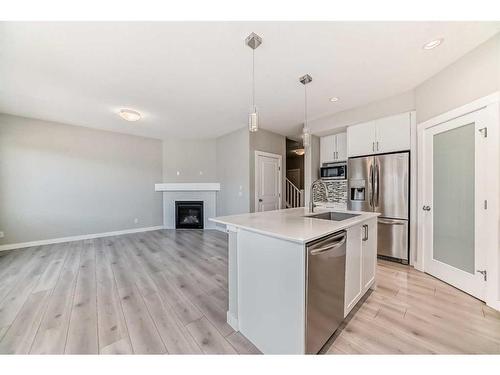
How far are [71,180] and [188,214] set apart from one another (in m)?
2.80

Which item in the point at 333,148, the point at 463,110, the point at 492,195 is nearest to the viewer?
the point at 492,195

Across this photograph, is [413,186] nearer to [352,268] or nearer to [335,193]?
[335,193]

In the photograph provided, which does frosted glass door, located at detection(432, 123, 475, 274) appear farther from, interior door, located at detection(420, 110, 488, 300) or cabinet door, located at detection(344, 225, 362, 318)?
cabinet door, located at detection(344, 225, 362, 318)

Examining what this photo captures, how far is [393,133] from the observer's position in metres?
3.04

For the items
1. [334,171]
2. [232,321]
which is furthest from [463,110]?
[232,321]

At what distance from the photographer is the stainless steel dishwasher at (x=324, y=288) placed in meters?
1.19

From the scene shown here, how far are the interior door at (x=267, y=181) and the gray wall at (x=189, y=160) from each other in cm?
174

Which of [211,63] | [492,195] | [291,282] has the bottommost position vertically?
[291,282]

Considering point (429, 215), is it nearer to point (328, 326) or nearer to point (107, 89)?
point (328, 326)

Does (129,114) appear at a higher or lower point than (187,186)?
higher

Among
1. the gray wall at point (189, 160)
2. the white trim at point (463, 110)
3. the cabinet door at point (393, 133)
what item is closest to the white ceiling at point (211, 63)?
the cabinet door at point (393, 133)

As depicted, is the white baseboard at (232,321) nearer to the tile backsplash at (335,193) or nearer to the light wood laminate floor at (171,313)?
the light wood laminate floor at (171,313)

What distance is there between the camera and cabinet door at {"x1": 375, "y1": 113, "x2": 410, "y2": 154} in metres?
2.92
